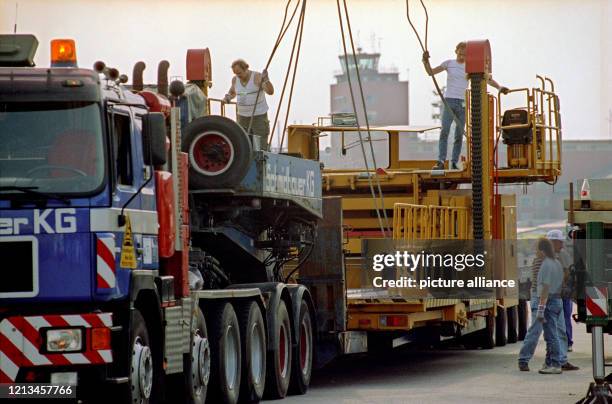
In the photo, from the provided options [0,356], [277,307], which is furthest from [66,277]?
[277,307]

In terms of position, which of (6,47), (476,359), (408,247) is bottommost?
(476,359)

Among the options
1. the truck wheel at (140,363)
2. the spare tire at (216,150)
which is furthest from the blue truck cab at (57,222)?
the spare tire at (216,150)

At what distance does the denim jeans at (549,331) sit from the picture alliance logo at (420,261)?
1.10 metres

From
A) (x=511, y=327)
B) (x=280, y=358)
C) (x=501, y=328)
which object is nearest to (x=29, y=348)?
(x=280, y=358)

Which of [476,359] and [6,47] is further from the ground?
[6,47]

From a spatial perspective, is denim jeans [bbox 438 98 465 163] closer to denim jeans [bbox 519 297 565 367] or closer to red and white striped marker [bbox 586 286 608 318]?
denim jeans [bbox 519 297 565 367]

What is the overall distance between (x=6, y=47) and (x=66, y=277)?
1919 mm

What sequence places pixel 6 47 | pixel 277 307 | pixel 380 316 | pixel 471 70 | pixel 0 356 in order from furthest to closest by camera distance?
pixel 471 70, pixel 380 316, pixel 277 307, pixel 6 47, pixel 0 356

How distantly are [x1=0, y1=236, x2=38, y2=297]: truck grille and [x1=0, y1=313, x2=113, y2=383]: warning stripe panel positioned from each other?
203 mm

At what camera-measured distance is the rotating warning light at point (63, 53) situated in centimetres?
1130

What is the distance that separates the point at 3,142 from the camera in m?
11.0

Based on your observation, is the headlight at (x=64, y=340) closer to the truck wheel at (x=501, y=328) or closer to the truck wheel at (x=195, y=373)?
the truck wheel at (x=195, y=373)

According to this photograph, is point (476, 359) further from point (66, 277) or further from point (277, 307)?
point (66, 277)

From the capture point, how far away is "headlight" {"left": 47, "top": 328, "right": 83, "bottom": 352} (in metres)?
10.8
